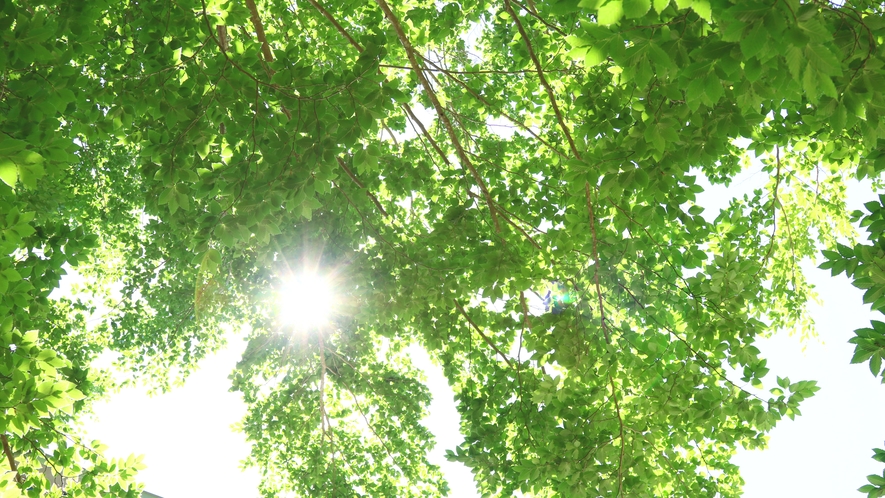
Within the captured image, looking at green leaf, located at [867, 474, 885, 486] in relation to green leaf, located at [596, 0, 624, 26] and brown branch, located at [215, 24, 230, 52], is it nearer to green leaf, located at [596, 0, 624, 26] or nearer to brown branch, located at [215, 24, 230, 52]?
green leaf, located at [596, 0, 624, 26]

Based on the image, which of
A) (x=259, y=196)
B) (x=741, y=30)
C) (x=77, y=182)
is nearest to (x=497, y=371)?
(x=259, y=196)

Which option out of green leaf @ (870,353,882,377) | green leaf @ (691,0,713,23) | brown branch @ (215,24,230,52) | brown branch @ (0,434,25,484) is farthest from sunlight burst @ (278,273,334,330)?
green leaf @ (691,0,713,23)

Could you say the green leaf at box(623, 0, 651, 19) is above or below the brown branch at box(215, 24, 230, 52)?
below

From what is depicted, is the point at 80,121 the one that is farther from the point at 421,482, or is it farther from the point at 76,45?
the point at 421,482

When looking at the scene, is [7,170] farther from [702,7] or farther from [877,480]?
[877,480]

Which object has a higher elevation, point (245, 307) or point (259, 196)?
point (245, 307)

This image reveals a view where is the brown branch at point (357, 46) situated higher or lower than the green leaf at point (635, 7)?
higher

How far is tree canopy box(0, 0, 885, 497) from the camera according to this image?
86.0 inches

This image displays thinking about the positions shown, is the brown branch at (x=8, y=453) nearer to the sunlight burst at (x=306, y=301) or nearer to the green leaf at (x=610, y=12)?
the sunlight burst at (x=306, y=301)

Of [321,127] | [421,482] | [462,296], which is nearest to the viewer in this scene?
[321,127]

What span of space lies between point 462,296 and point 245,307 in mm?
5398

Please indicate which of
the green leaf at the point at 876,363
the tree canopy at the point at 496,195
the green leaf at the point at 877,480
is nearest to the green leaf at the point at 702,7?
the tree canopy at the point at 496,195

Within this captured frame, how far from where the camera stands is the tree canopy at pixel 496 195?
86.0 inches

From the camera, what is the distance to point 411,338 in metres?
8.08
